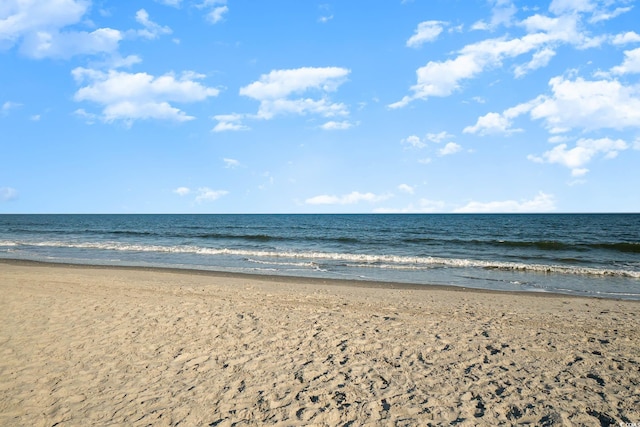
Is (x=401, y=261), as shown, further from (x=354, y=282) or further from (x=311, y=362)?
(x=311, y=362)

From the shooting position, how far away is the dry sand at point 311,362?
4742 millimetres

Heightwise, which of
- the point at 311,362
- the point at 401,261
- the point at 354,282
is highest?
the point at 311,362

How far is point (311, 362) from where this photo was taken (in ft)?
20.5

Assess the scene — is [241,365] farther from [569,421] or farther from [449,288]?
[449,288]

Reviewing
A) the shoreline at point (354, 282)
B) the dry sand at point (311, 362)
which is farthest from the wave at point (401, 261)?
the dry sand at point (311, 362)

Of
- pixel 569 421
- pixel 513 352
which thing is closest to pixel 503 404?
pixel 569 421

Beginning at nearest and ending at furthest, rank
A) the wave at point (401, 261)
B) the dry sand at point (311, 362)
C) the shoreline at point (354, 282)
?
the dry sand at point (311, 362), the shoreline at point (354, 282), the wave at point (401, 261)

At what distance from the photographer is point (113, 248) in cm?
2925

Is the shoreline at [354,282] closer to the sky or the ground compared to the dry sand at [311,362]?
closer to the ground

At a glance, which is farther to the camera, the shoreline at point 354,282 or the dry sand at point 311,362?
the shoreline at point 354,282

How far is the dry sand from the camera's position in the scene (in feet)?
15.6

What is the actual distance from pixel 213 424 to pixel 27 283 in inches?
511

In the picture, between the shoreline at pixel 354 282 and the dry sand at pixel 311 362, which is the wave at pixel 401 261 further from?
the dry sand at pixel 311 362

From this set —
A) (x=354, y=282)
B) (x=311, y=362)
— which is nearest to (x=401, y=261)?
(x=354, y=282)
